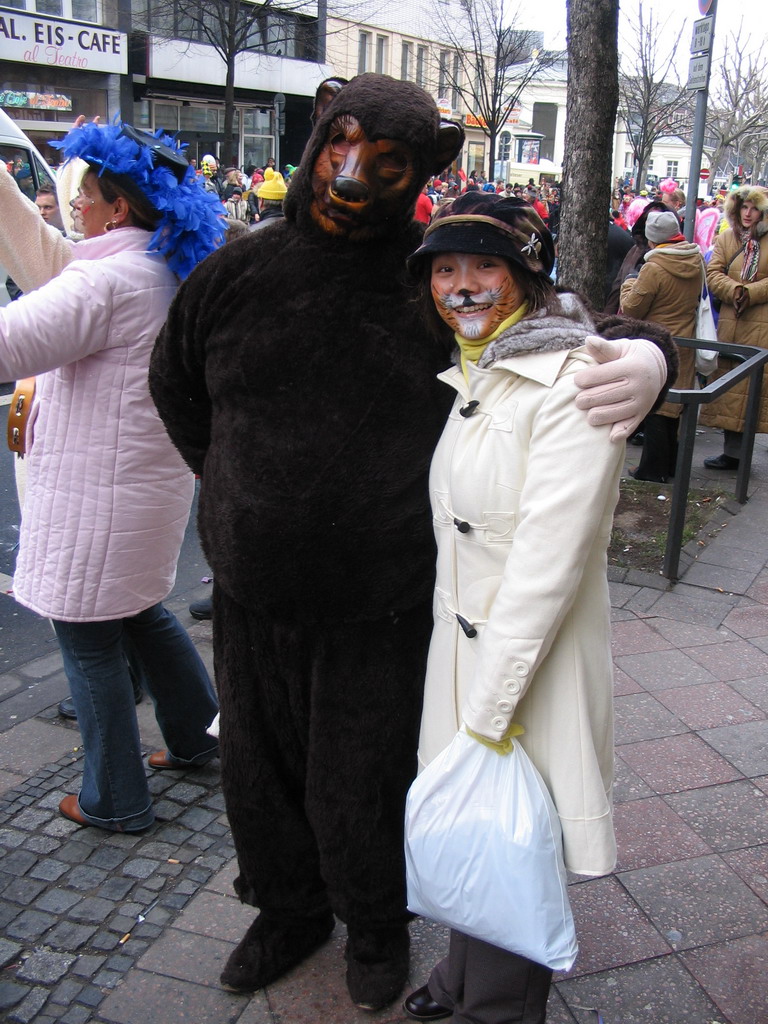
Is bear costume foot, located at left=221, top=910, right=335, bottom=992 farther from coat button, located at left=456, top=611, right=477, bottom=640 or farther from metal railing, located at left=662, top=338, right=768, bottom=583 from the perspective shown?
metal railing, located at left=662, top=338, right=768, bottom=583

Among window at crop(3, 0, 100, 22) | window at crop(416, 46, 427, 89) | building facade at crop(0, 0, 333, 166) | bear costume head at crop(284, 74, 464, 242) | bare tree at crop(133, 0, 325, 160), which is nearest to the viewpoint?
bear costume head at crop(284, 74, 464, 242)

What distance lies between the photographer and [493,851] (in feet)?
5.82

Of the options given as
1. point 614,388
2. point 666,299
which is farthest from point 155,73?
point 614,388

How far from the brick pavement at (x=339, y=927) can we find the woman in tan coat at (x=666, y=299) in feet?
9.24

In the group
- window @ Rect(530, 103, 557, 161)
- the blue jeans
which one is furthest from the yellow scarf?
window @ Rect(530, 103, 557, 161)

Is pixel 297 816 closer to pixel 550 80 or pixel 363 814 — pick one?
pixel 363 814

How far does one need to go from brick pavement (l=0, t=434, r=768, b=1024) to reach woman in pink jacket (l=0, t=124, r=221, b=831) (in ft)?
0.93

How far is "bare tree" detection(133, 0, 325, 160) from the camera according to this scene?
26422 millimetres

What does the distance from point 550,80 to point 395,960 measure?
221 feet

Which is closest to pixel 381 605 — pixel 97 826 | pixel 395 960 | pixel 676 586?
pixel 395 960

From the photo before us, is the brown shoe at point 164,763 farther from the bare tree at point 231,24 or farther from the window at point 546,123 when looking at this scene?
the window at point 546,123

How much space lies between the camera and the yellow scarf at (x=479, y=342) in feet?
6.15

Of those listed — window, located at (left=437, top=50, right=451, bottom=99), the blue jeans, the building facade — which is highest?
window, located at (left=437, top=50, right=451, bottom=99)

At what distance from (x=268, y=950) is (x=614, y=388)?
160 cm
